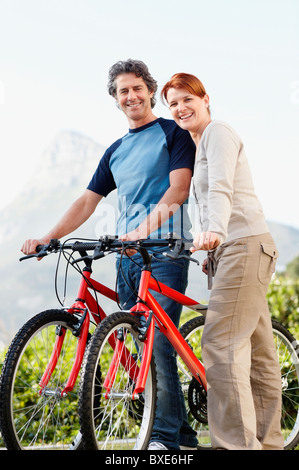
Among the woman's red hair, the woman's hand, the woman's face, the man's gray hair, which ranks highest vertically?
the man's gray hair

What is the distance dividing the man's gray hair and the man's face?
0.9 inches

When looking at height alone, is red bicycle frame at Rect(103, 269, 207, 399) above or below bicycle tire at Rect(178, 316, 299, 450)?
above

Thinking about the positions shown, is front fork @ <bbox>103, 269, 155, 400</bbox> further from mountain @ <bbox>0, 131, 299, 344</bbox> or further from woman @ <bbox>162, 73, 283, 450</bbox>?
mountain @ <bbox>0, 131, 299, 344</bbox>

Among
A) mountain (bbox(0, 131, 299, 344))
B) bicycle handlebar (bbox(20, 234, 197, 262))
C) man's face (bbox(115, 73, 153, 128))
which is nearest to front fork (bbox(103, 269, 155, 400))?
bicycle handlebar (bbox(20, 234, 197, 262))

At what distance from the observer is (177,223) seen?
11.5 ft

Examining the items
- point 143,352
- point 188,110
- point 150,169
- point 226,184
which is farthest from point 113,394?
point 188,110

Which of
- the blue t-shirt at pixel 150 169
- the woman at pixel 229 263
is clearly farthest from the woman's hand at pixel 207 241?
the blue t-shirt at pixel 150 169

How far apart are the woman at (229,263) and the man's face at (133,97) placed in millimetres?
439

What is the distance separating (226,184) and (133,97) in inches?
38.6

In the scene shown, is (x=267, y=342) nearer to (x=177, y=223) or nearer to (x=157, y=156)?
(x=177, y=223)

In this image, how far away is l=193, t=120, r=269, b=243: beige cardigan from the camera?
9.33 ft

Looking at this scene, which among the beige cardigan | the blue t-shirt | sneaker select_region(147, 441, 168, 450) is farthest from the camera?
the blue t-shirt

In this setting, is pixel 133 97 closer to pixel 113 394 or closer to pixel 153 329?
pixel 153 329
